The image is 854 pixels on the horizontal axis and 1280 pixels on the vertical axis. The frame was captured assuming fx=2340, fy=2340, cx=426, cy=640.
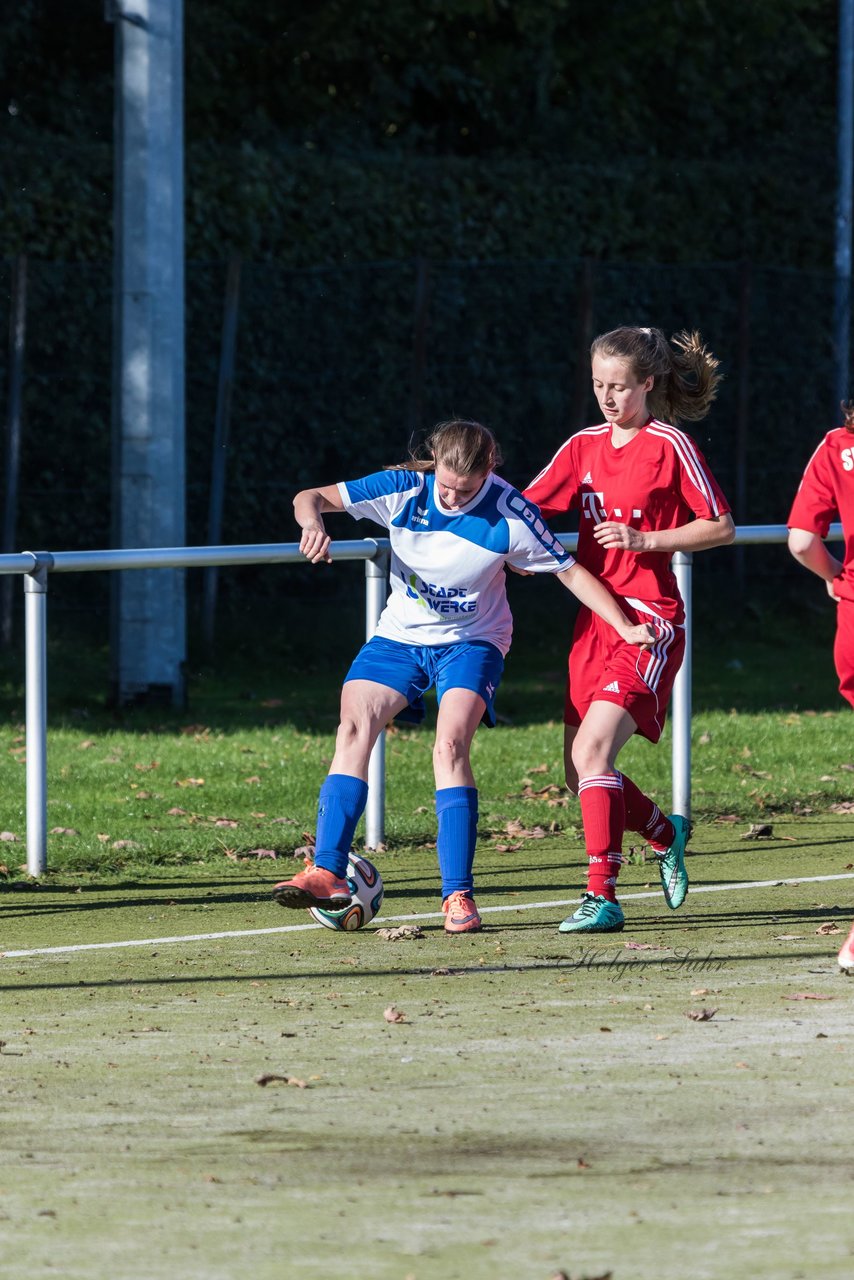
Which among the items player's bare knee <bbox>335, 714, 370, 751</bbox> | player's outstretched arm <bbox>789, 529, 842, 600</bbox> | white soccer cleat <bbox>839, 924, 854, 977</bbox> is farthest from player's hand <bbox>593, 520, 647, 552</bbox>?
white soccer cleat <bbox>839, 924, 854, 977</bbox>

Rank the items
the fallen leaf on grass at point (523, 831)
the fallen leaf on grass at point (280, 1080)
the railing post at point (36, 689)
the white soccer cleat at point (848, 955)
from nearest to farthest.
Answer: the fallen leaf on grass at point (280, 1080), the white soccer cleat at point (848, 955), the railing post at point (36, 689), the fallen leaf on grass at point (523, 831)

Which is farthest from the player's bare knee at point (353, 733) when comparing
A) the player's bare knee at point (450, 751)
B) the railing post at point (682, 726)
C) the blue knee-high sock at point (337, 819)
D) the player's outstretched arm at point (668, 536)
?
the railing post at point (682, 726)

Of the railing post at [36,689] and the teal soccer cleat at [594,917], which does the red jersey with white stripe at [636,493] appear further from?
the railing post at [36,689]

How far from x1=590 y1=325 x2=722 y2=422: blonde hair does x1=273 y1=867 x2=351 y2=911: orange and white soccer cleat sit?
67.7 inches

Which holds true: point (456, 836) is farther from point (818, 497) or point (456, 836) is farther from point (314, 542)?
point (818, 497)

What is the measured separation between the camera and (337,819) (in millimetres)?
6883

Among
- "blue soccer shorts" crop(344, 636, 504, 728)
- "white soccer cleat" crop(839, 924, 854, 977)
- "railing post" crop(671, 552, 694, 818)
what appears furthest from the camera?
"railing post" crop(671, 552, 694, 818)

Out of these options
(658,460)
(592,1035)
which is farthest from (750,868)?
(592,1035)

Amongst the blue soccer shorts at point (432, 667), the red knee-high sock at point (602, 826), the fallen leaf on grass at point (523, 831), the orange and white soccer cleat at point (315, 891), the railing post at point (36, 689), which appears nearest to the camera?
the orange and white soccer cleat at point (315, 891)

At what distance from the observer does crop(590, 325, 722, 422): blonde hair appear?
6902 mm

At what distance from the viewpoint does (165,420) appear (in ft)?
44.7

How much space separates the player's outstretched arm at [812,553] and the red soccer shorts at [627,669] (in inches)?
28.7

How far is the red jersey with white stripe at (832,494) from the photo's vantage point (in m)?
6.11

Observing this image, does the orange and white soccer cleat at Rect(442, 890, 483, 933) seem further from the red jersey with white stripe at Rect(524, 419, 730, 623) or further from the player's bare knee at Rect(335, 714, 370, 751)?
the red jersey with white stripe at Rect(524, 419, 730, 623)
